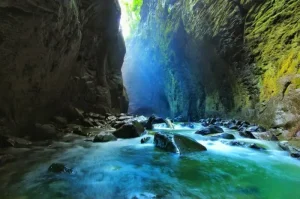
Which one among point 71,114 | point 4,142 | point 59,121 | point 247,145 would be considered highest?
point 71,114

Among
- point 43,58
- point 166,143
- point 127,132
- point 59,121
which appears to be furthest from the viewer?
point 59,121

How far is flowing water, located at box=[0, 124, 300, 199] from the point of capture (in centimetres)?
276

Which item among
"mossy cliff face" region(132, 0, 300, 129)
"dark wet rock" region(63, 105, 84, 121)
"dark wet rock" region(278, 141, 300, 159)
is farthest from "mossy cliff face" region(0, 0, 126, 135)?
"mossy cliff face" region(132, 0, 300, 129)

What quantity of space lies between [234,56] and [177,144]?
9.06 m

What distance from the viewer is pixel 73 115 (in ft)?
31.3

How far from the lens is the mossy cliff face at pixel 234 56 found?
327 inches

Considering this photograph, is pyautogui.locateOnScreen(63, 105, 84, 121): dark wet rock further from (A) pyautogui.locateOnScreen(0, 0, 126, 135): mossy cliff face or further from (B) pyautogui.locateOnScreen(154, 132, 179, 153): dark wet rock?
(B) pyautogui.locateOnScreen(154, 132, 179, 153): dark wet rock

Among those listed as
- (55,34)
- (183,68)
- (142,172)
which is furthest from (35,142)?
(183,68)

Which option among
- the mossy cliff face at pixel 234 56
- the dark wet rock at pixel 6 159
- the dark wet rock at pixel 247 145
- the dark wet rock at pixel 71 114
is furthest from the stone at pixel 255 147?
the dark wet rock at pixel 71 114

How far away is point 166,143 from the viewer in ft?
17.1

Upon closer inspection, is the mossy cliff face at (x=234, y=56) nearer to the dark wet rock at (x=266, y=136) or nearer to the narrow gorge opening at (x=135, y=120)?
the narrow gorge opening at (x=135, y=120)

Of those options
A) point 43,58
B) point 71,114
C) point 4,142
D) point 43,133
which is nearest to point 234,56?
point 71,114

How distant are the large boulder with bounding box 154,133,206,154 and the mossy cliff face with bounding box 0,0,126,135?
3.76m

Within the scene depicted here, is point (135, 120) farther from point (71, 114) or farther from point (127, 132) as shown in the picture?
point (71, 114)
